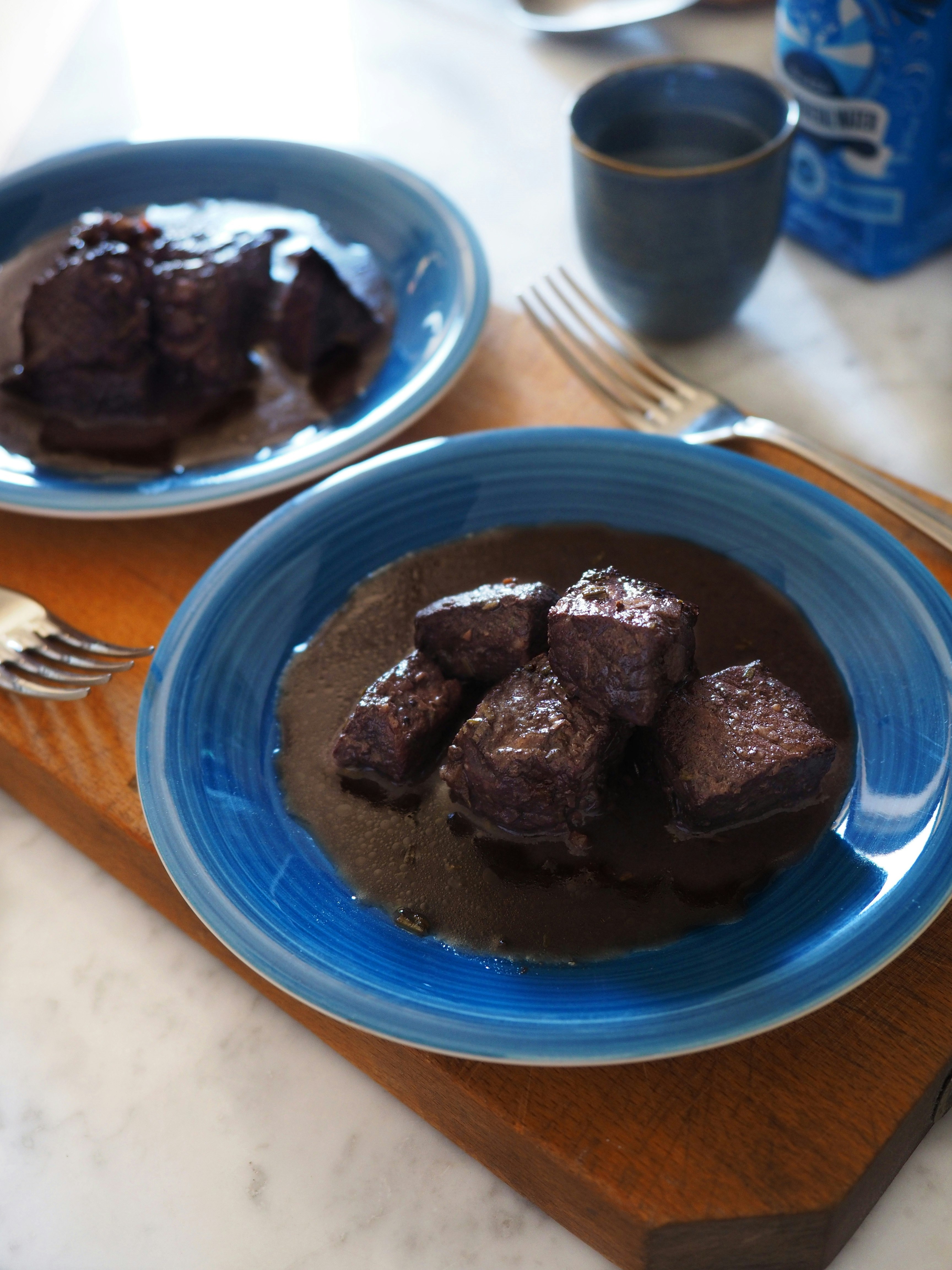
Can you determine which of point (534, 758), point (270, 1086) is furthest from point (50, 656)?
point (534, 758)

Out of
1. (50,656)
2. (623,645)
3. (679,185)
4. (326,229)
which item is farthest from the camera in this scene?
(326,229)

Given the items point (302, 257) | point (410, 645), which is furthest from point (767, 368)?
point (410, 645)

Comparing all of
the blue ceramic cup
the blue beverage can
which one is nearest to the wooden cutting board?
the blue ceramic cup

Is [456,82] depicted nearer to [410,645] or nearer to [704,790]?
[410,645]

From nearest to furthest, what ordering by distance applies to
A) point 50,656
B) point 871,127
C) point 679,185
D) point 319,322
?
point 50,656, point 679,185, point 319,322, point 871,127

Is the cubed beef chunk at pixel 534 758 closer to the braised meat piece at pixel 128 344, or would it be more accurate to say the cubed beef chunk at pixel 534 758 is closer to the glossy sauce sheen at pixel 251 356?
the glossy sauce sheen at pixel 251 356

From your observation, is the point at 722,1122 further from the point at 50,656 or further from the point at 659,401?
the point at 659,401

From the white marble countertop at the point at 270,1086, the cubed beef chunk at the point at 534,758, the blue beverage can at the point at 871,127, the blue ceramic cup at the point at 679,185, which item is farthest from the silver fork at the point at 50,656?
the blue beverage can at the point at 871,127
